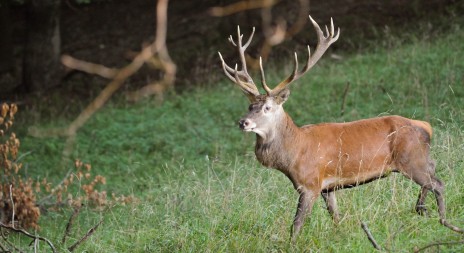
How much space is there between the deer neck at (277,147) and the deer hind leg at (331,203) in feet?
1.50

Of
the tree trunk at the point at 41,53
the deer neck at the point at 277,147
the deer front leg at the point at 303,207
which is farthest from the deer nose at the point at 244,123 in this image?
the tree trunk at the point at 41,53

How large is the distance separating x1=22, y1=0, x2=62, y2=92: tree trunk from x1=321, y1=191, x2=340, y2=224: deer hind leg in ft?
32.0

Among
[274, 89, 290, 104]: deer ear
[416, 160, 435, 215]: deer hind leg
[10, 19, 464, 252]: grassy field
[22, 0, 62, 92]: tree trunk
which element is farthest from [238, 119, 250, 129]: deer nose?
[22, 0, 62, 92]: tree trunk

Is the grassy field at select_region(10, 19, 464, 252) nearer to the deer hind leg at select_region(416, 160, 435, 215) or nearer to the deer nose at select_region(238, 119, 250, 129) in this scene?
the deer hind leg at select_region(416, 160, 435, 215)

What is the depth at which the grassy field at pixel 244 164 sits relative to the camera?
748cm

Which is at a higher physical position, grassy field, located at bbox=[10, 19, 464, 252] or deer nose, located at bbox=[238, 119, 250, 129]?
deer nose, located at bbox=[238, 119, 250, 129]

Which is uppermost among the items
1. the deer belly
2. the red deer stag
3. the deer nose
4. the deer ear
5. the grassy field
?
the deer ear

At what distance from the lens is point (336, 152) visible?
25.2 ft

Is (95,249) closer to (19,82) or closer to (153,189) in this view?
(153,189)

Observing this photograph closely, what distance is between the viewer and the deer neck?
7.65 metres

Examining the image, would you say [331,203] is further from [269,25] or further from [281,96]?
[269,25]

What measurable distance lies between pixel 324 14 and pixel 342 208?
35.5 feet

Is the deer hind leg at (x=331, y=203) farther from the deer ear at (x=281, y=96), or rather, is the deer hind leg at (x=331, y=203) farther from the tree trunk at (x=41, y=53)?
the tree trunk at (x=41, y=53)

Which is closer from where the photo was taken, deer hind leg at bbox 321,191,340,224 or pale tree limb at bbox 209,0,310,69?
deer hind leg at bbox 321,191,340,224
